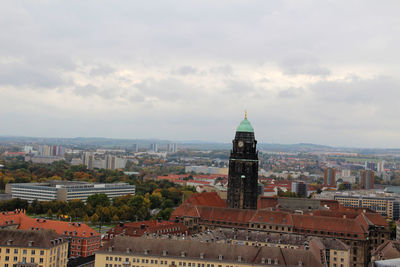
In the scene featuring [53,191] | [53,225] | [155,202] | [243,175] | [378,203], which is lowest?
[155,202]

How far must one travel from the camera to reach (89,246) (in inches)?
3433

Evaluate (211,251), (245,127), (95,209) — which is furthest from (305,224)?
(95,209)

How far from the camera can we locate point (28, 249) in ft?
229

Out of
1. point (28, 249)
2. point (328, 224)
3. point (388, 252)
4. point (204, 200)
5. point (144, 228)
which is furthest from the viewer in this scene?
point (204, 200)

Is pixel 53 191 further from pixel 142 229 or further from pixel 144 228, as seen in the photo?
pixel 142 229

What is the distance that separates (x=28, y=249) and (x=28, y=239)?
166 cm

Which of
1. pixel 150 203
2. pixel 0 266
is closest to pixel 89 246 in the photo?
pixel 0 266

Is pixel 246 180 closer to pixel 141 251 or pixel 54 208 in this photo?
pixel 141 251

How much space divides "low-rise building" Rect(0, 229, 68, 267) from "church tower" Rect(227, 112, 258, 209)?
4888 cm

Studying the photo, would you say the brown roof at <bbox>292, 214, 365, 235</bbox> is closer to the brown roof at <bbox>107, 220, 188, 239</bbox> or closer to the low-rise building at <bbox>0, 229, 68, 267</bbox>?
the brown roof at <bbox>107, 220, 188, 239</bbox>

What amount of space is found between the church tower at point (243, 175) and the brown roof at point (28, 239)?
48.1 m

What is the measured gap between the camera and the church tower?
110938mm

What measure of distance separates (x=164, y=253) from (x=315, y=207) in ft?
226

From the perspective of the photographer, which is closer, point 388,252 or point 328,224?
point 388,252
